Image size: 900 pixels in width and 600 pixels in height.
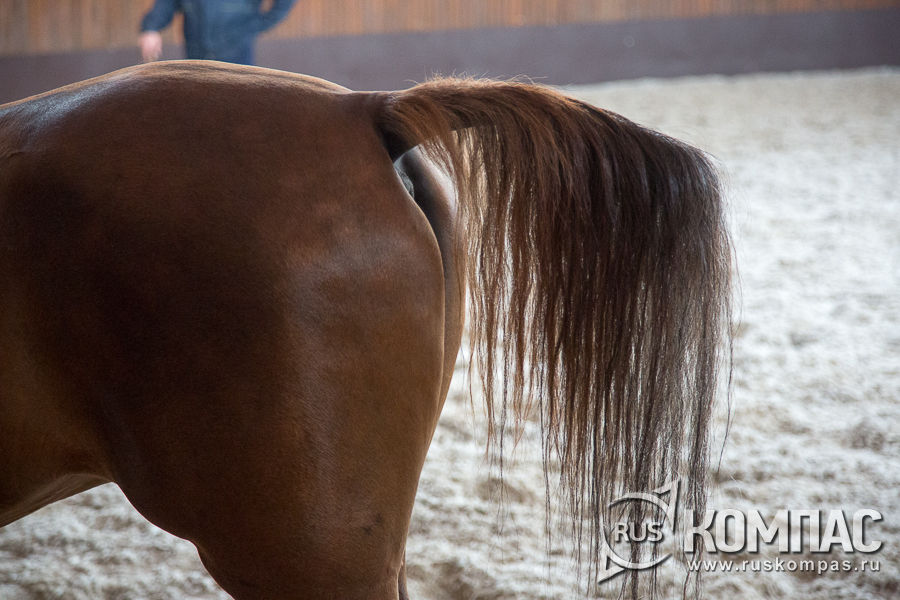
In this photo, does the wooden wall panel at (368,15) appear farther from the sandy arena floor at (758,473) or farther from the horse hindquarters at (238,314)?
the horse hindquarters at (238,314)

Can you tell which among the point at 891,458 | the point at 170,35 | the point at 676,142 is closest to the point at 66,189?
the point at 676,142

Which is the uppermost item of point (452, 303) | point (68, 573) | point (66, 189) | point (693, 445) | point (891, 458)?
point (66, 189)

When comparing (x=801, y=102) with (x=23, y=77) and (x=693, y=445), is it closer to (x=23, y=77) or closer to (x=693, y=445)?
(x=693, y=445)

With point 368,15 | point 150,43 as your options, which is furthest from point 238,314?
point 368,15

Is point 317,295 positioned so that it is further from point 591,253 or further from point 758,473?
point 758,473

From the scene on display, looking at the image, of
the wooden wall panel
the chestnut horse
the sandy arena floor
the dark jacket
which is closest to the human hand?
the dark jacket

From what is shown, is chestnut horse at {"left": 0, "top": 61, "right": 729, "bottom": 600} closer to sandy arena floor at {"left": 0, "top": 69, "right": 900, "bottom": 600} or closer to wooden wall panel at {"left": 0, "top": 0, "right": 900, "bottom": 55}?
sandy arena floor at {"left": 0, "top": 69, "right": 900, "bottom": 600}

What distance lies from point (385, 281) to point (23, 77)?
23.2 feet

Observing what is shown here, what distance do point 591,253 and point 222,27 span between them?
248 cm

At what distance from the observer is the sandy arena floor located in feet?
4.27

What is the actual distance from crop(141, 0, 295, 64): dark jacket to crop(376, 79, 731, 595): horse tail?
2.31 m

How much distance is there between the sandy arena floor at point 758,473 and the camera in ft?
4.27

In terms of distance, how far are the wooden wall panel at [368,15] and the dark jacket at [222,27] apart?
4332 millimetres

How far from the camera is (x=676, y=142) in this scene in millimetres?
712
